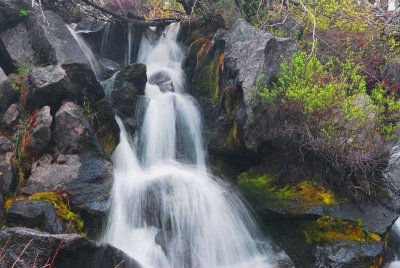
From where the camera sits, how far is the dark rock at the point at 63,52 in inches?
280

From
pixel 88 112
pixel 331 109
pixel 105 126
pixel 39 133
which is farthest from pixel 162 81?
pixel 331 109

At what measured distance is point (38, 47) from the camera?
8312 mm

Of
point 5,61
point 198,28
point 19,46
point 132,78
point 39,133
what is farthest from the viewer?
point 198,28

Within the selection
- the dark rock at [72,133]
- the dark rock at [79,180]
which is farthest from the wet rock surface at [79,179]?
the dark rock at [72,133]

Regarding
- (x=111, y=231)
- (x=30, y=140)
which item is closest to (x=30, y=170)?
(x=30, y=140)

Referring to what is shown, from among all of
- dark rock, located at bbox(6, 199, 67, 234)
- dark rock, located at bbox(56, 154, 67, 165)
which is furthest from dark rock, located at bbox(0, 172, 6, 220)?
dark rock, located at bbox(56, 154, 67, 165)

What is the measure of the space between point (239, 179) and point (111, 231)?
261 cm

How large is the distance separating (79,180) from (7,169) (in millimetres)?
986

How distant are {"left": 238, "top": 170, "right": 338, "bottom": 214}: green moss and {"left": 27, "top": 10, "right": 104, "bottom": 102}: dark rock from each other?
3.40 metres

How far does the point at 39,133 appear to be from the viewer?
19.0 ft

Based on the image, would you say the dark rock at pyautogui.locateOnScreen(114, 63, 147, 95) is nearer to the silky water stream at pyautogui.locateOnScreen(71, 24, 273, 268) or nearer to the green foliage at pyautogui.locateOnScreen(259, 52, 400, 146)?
the silky water stream at pyautogui.locateOnScreen(71, 24, 273, 268)

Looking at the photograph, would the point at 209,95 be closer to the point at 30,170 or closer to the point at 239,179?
the point at 239,179

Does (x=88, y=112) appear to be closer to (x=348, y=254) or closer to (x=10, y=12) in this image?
(x=10, y=12)

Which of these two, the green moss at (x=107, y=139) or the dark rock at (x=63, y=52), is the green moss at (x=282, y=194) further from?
the dark rock at (x=63, y=52)
